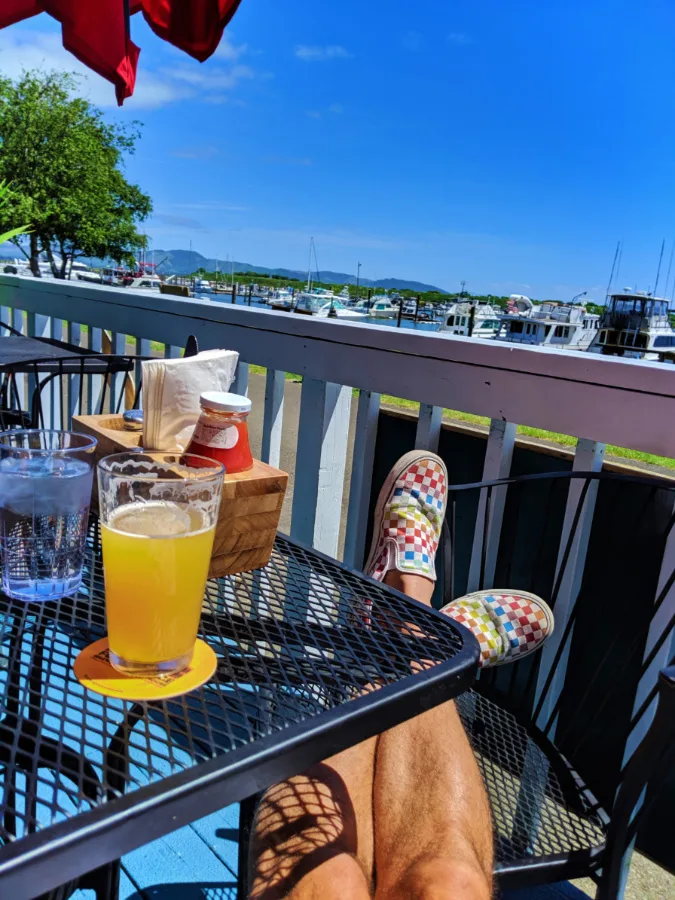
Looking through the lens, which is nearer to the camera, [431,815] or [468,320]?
[431,815]

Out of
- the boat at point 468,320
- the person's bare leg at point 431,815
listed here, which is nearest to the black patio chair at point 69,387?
the person's bare leg at point 431,815

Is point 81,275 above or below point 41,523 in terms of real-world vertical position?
above

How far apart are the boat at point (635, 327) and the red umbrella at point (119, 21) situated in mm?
58762

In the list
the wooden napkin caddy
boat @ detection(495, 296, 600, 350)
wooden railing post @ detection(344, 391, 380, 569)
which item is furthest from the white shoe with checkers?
boat @ detection(495, 296, 600, 350)

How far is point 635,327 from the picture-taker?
56.3 m

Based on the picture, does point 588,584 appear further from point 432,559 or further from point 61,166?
point 61,166

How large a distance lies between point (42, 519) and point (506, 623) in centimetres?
116

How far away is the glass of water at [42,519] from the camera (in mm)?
765

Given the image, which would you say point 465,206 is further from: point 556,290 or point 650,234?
point 650,234

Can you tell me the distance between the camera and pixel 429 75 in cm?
9006

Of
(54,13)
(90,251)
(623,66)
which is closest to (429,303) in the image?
(623,66)

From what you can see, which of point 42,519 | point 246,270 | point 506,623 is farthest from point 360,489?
point 246,270

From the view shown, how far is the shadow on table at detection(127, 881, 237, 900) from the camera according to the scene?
128 centimetres

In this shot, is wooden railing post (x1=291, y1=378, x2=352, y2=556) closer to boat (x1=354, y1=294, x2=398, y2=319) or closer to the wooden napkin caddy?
the wooden napkin caddy
